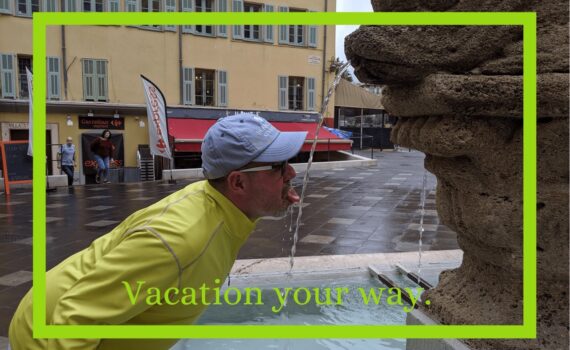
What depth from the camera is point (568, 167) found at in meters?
1.76

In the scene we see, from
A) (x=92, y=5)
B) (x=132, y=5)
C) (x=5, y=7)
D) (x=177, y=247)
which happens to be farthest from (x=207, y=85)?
(x=177, y=247)

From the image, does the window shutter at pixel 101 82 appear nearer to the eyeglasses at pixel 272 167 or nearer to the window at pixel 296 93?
the window at pixel 296 93

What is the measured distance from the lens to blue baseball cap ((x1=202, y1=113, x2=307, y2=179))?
1324mm

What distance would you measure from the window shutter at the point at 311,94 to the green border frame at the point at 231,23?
17.4 m

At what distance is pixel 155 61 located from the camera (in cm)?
1659

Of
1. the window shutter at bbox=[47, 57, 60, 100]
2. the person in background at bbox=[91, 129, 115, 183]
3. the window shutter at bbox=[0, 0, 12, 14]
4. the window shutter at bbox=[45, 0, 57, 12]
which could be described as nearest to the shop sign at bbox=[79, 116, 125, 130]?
the window shutter at bbox=[47, 57, 60, 100]

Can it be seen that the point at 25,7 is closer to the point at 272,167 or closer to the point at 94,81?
the point at 94,81

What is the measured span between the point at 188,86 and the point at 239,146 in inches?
664

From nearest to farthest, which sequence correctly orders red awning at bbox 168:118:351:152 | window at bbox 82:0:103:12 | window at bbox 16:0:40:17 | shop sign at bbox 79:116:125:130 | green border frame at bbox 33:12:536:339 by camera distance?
green border frame at bbox 33:12:536:339 → window at bbox 82:0:103:12 → window at bbox 16:0:40:17 → red awning at bbox 168:118:351:152 → shop sign at bbox 79:116:125:130

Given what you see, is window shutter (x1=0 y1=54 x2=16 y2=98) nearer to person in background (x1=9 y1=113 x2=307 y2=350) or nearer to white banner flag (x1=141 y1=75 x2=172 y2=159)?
white banner flag (x1=141 y1=75 x2=172 y2=159)

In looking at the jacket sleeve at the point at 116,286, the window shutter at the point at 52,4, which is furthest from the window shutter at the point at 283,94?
the jacket sleeve at the point at 116,286

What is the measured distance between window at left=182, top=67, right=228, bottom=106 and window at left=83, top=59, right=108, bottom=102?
9.16ft

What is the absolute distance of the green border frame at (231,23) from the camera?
4.19 ft

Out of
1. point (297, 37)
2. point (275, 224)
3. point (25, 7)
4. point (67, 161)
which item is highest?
point (25, 7)
